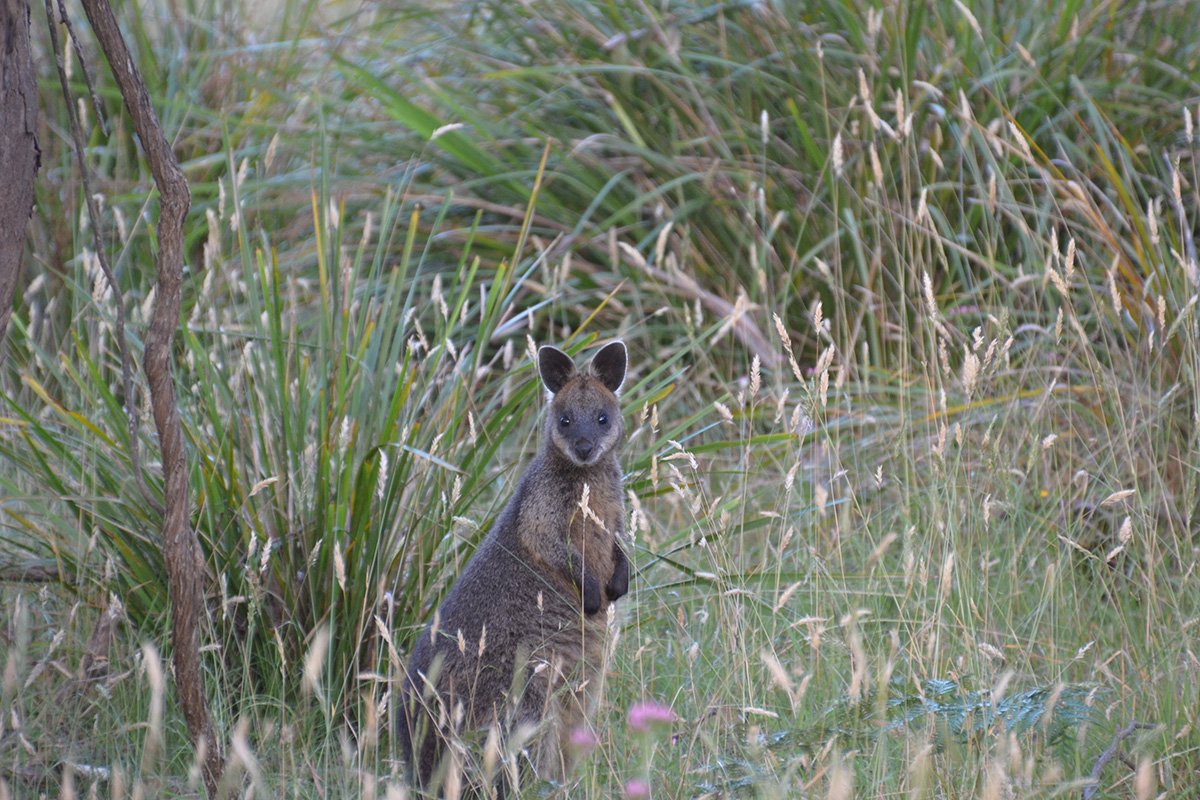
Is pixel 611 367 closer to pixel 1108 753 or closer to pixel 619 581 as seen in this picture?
pixel 619 581

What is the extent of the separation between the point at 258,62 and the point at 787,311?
343 centimetres

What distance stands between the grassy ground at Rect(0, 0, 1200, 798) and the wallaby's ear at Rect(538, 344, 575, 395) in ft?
0.70

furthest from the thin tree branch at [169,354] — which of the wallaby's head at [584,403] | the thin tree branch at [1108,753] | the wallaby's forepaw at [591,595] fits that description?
the thin tree branch at [1108,753]

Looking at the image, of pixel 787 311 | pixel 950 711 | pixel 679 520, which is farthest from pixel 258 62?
pixel 950 711

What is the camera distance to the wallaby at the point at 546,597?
3.75 metres

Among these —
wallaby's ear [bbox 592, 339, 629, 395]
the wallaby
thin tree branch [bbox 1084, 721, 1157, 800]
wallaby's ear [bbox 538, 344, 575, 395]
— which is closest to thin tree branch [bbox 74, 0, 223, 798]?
the wallaby

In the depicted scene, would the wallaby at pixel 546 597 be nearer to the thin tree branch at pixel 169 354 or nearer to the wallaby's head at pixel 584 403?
the wallaby's head at pixel 584 403

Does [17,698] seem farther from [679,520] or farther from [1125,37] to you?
[1125,37]

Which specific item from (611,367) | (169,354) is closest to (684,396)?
(611,367)

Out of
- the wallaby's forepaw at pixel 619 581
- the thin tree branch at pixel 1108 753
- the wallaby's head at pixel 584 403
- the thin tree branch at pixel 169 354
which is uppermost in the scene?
the thin tree branch at pixel 169 354

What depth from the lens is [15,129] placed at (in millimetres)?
3008

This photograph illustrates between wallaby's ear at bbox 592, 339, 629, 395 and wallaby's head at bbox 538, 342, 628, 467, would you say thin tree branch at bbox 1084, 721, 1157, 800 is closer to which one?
wallaby's head at bbox 538, 342, 628, 467

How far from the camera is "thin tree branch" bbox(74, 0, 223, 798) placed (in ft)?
10.1

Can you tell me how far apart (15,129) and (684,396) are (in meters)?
3.89
